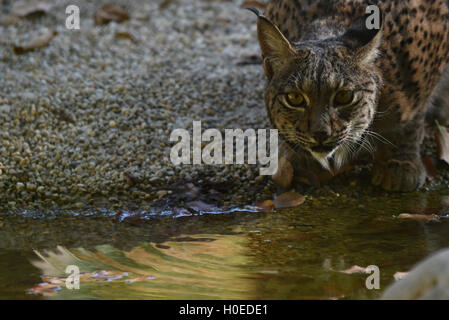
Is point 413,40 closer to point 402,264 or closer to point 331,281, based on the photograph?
point 402,264

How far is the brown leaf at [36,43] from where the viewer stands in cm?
618

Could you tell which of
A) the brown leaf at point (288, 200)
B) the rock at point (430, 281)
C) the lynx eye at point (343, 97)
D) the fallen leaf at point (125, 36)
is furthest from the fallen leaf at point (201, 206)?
the fallen leaf at point (125, 36)

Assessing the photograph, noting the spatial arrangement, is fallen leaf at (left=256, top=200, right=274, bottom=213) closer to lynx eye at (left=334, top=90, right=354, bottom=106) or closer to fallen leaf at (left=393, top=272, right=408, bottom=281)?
lynx eye at (left=334, top=90, right=354, bottom=106)

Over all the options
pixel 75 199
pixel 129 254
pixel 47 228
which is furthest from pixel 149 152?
pixel 129 254

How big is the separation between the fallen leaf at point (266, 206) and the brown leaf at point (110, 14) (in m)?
3.54

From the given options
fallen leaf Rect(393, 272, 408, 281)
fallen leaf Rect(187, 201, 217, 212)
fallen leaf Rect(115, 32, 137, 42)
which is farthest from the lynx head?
fallen leaf Rect(115, 32, 137, 42)

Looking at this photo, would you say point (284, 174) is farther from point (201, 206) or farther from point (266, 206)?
point (201, 206)

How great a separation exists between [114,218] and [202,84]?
5.98 feet

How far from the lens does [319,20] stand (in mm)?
4277

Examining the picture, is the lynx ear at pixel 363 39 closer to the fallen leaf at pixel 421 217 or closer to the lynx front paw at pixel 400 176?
the lynx front paw at pixel 400 176

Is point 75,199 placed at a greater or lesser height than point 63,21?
lesser

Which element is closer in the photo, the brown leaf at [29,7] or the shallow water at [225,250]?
the shallow water at [225,250]
